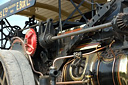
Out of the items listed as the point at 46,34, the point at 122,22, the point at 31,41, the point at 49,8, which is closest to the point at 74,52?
the point at 46,34

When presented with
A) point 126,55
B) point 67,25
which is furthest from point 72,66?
point 67,25

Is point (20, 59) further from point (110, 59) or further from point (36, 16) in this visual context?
point (36, 16)

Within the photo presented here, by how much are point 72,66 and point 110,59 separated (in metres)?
0.68

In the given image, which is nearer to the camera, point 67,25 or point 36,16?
point 67,25

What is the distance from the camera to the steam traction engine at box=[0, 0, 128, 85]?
3.30 m

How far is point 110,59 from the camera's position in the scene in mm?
3412

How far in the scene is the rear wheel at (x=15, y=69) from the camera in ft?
13.2

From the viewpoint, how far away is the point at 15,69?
413 centimetres

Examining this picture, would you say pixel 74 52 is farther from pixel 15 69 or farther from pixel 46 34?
pixel 15 69

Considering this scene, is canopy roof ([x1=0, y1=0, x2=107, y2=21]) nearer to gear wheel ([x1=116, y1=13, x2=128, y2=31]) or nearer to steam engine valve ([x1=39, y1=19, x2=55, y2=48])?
Result: steam engine valve ([x1=39, y1=19, x2=55, y2=48])

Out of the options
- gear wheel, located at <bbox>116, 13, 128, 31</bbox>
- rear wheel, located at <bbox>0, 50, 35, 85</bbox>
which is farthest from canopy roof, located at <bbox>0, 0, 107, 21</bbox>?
gear wheel, located at <bbox>116, 13, 128, 31</bbox>

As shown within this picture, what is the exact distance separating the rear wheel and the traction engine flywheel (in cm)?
20

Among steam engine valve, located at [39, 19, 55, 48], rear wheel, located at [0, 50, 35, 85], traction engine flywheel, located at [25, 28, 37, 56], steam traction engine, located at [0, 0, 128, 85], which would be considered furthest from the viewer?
traction engine flywheel, located at [25, 28, 37, 56]

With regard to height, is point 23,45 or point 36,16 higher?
point 36,16
